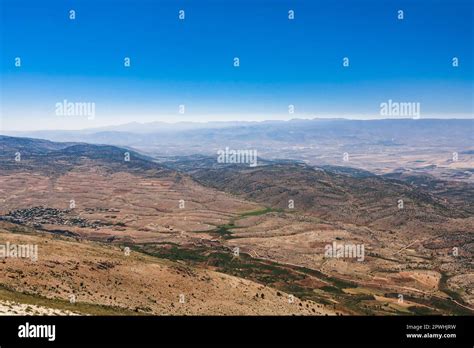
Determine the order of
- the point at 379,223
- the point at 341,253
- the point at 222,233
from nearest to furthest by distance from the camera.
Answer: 1. the point at 341,253
2. the point at 222,233
3. the point at 379,223

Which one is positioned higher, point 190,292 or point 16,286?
point 16,286
